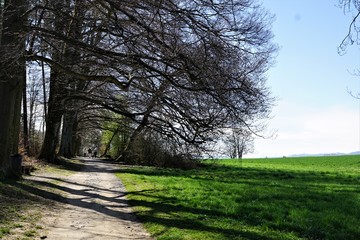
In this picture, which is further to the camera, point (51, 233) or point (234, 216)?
point (234, 216)

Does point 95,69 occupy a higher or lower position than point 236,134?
higher

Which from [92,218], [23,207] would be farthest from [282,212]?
[23,207]

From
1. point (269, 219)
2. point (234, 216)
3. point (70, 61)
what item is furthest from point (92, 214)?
point (70, 61)

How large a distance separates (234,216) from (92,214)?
3677 mm

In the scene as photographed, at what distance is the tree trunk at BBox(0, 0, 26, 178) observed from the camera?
1274 centimetres

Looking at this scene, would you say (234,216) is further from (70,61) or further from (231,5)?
(70,61)

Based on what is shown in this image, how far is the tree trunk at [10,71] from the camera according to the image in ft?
41.8

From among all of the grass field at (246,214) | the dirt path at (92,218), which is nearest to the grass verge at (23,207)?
the dirt path at (92,218)

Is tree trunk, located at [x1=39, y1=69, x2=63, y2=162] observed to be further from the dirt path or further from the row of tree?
the dirt path

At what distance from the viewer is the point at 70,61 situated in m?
16.3

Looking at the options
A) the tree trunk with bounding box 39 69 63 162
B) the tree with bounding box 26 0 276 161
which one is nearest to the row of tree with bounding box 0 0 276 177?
the tree with bounding box 26 0 276 161

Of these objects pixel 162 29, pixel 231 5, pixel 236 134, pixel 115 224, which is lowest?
pixel 115 224

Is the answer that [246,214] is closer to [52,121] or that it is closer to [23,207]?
[23,207]

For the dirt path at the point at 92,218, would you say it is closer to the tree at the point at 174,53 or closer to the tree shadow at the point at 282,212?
the tree shadow at the point at 282,212
